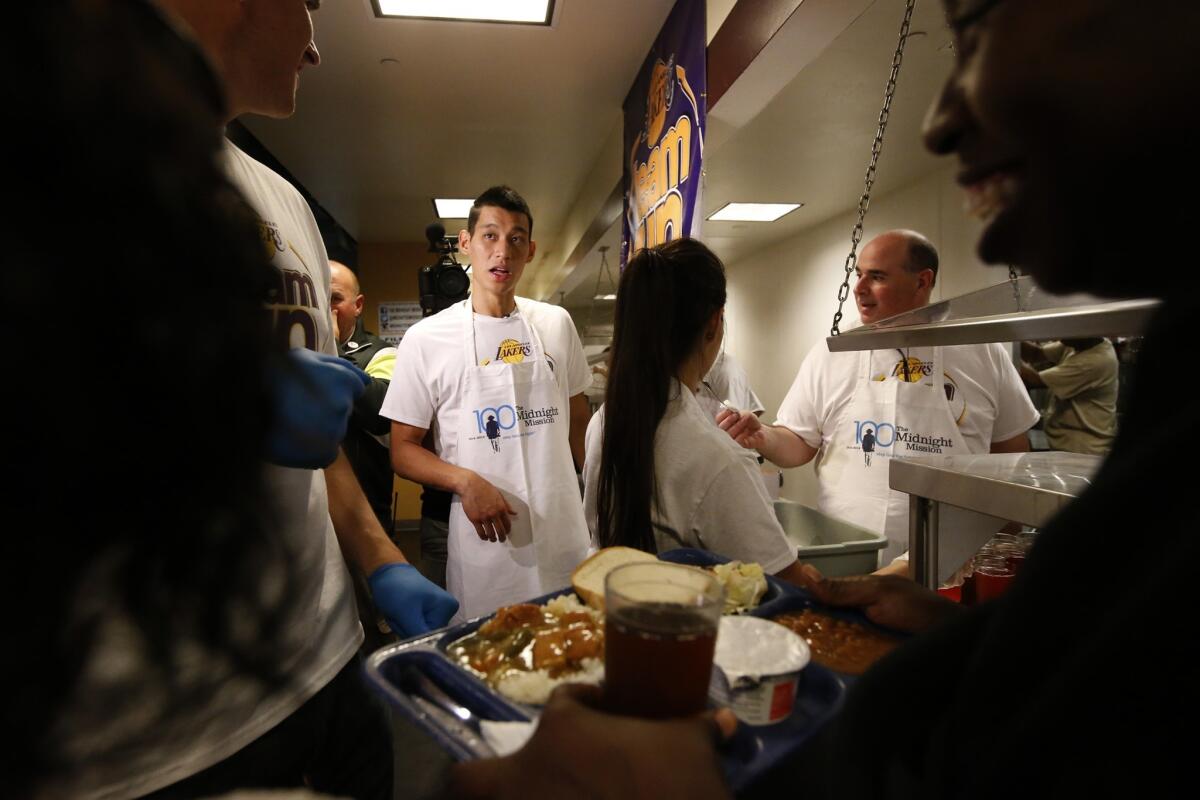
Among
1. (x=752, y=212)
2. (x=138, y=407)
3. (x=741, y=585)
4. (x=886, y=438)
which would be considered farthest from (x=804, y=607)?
(x=752, y=212)

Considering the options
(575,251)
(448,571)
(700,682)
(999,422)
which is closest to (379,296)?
(575,251)

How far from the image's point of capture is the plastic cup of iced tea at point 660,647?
67 cm

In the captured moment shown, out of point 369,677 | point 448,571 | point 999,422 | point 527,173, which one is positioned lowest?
point 448,571

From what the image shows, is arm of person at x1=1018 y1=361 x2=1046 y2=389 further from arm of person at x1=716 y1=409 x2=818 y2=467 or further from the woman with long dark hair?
the woman with long dark hair

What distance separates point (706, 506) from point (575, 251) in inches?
195

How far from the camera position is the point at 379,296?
7625 millimetres

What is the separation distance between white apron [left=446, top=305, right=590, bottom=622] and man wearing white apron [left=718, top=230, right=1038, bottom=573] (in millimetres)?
670

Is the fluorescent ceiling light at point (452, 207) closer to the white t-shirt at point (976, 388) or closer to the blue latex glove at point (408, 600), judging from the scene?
the white t-shirt at point (976, 388)

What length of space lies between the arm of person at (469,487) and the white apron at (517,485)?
0.07m

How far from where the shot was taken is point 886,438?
8.23 feet

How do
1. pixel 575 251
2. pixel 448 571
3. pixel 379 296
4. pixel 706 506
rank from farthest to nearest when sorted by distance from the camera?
pixel 379 296 → pixel 575 251 → pixel 448 571 → pixel 706 506

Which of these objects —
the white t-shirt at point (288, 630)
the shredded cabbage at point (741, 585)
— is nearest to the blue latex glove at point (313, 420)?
the white t-shirt at point (288, 630)

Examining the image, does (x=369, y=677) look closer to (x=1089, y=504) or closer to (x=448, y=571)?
(x=1089, y=504)

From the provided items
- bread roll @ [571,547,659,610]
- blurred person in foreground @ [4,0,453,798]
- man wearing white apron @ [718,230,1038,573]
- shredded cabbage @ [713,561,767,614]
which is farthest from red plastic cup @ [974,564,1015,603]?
blurred person in foreground @ [4,0,453,798]
